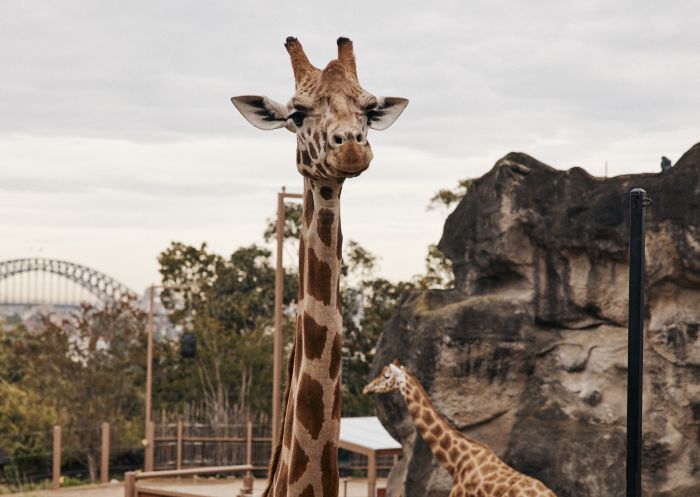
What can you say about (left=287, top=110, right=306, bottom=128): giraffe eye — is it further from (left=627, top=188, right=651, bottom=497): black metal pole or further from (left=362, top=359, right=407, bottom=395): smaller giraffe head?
(left=362, top=359, right=407, bottom=395): smaller giraffe head

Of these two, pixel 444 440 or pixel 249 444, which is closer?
pixel 444 440

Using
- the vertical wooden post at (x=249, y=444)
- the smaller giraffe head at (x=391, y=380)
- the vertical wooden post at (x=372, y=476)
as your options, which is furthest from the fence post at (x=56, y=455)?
the smaller giraffe head at (x=391, y=380)

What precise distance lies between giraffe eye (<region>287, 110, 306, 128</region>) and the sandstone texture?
12045 millimetres

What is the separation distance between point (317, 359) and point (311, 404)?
0.79 feet

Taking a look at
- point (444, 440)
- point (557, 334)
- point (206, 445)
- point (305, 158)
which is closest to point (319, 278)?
point (305, 158)

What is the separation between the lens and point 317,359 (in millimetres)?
6145

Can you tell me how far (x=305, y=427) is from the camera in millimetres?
6160

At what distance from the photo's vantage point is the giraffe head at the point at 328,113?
547cm

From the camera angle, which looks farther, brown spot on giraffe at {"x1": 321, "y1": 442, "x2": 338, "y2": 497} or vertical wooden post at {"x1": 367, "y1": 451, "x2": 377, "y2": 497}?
vertical wooden post at {"x1": 367, "y1": 451, "x2": 377, "y2": 497}

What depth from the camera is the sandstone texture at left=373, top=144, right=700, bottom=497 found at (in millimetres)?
16922

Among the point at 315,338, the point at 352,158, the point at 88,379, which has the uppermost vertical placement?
the point at 352,158

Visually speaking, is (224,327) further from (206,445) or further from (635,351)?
(635,351)

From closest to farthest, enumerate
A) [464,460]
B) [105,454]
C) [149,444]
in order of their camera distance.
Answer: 1. [464,460]
2. [105,454]
3. [149,444]

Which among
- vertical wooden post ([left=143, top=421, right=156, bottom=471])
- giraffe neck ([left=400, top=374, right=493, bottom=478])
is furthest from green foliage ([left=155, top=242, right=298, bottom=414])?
giraffe neck ([left=400, top=374, right=493, bottom=478])
